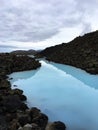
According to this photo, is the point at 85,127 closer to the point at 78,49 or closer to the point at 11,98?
the point at 11,98

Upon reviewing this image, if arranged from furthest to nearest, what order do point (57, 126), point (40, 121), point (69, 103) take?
1. point (69, 103)
2. point (40, 121)
3. point (57, 126)

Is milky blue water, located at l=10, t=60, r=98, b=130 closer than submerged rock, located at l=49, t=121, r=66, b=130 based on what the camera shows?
No

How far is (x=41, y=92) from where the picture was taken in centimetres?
1673

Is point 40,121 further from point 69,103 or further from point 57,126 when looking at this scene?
point 69,103

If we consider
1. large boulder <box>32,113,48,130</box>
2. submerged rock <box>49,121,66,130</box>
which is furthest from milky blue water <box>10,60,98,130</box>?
large boulder <box>32,113,48,130</box>

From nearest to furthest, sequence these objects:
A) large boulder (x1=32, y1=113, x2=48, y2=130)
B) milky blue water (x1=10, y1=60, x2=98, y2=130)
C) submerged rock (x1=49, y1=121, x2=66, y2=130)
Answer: submerged rock (x1=49, y1=121, x2=66, y2=130) < large boulder (x1=32, y1=113, x2=48, y2=130) < milky blue water (x1=10, y1=60, x2=98, y2=130)

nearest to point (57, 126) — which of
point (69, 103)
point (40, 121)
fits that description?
point (40, 121)

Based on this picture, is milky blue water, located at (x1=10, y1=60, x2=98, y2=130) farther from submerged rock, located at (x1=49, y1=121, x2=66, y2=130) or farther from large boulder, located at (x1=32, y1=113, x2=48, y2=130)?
large boulder, located at (x1=32, y1=113, x2=48, y2=130)

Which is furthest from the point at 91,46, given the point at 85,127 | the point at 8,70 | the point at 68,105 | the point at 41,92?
the point at 85,127

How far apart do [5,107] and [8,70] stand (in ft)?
59.7

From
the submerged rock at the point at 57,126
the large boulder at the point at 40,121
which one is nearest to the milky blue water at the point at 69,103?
the submerged rock at the point at 57,126

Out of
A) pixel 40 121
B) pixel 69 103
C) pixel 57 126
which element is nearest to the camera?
pixel 57 126

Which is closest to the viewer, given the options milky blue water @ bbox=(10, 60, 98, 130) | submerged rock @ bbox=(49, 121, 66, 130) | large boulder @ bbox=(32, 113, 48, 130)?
submerged rock @ bbox=(49, 121, 66, 130)

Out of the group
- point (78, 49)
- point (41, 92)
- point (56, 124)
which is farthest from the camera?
point (78, 49)
